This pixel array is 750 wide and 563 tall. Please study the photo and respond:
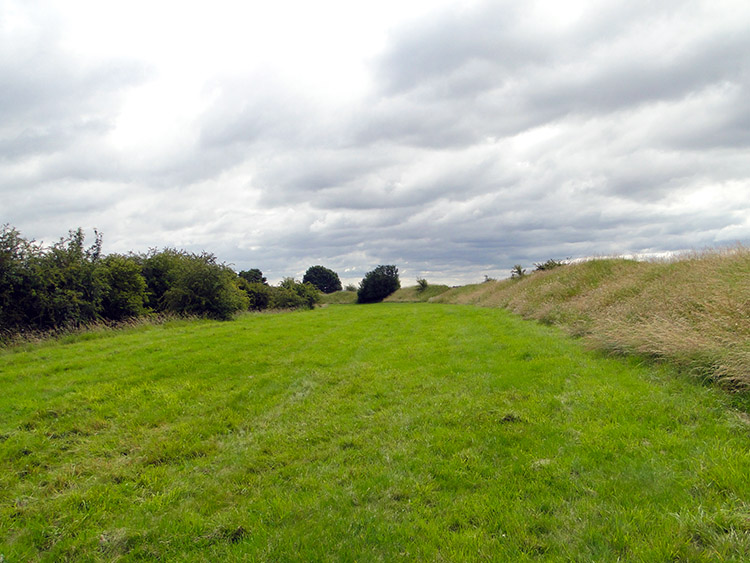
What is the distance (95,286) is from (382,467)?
24.4m

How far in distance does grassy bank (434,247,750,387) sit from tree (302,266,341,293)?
318 ft

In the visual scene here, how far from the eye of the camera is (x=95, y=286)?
22.6 m

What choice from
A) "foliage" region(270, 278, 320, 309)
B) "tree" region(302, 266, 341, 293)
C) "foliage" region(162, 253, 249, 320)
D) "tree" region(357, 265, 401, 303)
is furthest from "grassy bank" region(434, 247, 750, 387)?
"tree" region(302, 266, 341, 293)

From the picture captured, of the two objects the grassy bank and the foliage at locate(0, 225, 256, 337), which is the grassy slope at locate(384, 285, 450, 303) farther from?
the grassy bank

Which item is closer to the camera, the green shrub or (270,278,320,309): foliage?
(270,278,320,309): foliage

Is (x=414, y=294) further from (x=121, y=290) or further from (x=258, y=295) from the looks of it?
(x=121, y=290)

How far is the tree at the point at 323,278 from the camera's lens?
114 m

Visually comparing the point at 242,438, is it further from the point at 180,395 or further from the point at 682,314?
the point at 682,314

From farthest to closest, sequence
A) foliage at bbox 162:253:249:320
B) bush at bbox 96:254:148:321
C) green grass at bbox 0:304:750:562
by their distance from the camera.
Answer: foliage at bbox 162:253:249:320 → bush at bbox 96:254:148:321 → green grass at bbox 0:304:750:562

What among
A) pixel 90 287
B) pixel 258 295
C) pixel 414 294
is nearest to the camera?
pixel 90 287

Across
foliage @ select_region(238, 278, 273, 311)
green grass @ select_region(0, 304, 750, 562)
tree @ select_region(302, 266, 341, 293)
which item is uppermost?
tree @ select_region(302, 266, 341, 293)

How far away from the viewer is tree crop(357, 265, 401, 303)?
261 feet

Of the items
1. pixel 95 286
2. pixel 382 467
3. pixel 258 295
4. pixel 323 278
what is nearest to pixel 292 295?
pixel 258 295

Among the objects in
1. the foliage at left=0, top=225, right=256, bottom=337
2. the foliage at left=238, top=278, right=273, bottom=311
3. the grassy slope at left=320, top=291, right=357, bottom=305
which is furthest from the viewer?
the grassy slope at left=320, top=291, right=357, bottom=305
